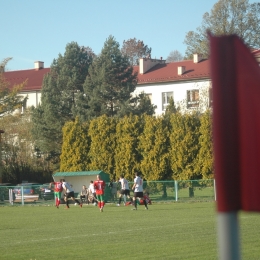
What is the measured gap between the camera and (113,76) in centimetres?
5919

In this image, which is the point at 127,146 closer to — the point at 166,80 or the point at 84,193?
the point at 84,193

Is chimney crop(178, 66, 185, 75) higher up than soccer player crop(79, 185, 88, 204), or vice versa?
chimney crop(178, 66, 185, 75)

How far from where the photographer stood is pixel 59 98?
61406 millimetres

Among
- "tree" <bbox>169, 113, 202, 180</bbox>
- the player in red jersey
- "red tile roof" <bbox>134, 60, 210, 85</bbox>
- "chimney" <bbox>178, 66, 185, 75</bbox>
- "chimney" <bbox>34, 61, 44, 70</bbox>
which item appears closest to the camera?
the player in red jersey

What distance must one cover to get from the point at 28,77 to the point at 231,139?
83283 millimetres

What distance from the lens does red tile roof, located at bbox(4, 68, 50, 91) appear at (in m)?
79.0

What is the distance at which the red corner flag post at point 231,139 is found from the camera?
1804mm

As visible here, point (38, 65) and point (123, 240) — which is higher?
point (38, 65)

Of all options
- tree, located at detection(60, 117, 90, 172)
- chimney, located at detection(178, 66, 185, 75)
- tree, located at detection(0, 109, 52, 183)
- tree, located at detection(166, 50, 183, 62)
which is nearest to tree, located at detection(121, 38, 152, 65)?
tree, located at detection(166, 50, 183, 62)

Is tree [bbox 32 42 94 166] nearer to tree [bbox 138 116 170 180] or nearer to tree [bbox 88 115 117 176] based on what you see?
tree [bbox 88 115 117 176]

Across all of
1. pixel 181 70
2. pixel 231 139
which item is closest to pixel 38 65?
pixel 181 70

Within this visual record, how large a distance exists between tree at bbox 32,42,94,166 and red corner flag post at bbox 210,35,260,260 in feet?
188

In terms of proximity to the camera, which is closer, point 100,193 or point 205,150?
point 100,193

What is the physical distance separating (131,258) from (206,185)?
88.8ft
